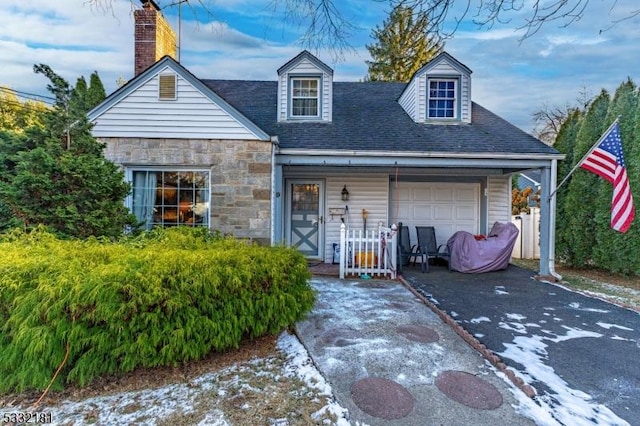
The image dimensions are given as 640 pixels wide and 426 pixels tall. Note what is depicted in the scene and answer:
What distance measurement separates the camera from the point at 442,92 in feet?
28.9

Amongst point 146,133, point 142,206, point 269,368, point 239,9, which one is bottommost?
point 269,368

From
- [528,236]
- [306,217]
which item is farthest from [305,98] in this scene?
[528,236]

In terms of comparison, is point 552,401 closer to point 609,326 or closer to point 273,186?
point 609,326

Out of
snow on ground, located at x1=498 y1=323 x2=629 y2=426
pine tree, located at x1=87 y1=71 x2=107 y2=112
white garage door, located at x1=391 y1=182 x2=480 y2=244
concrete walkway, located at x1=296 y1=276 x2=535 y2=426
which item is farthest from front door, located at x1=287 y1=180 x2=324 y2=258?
pine tree, located at x1=87 y1=71 x2=107 y2=112

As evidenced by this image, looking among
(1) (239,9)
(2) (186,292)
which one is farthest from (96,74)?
(2) (186,292)

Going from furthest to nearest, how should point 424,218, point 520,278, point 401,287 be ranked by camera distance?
point 424,218 < point 520,278 < point 401,287

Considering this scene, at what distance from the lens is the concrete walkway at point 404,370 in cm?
252

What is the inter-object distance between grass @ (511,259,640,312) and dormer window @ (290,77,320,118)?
6840mm

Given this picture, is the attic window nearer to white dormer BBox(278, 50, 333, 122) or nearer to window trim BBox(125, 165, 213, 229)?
window trim BBox(125, 165, 213, 229)

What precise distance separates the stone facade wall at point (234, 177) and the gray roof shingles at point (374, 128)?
2.92 ft

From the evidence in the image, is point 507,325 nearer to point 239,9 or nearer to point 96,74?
point 239,9

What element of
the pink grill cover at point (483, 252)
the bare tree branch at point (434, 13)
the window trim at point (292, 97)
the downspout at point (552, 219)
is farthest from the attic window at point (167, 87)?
the downspout at point (552, 219)

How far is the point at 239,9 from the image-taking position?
3719 millimetres

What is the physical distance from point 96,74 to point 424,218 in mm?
10828
